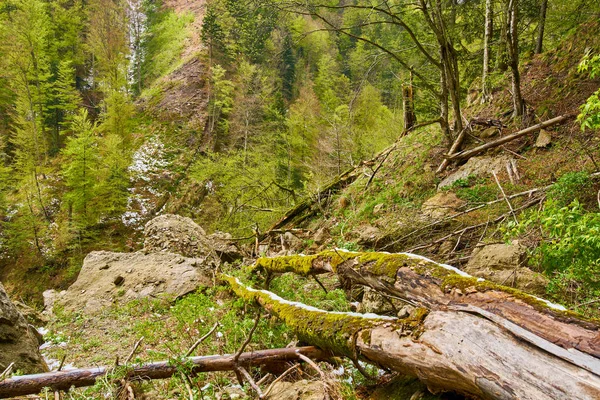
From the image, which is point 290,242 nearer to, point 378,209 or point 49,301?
point 378,209

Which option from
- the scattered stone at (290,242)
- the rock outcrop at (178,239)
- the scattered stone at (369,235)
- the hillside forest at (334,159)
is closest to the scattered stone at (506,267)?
the hillside forest at (334,159)

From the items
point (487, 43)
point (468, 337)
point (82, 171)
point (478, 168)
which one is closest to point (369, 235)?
point (478, 168)

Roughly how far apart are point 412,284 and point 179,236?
367 inches

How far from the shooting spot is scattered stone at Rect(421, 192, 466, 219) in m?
6.14

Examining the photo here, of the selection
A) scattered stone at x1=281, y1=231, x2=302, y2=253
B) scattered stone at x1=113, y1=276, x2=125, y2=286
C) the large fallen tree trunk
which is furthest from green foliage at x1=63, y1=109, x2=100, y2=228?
the large fallen tree trunk

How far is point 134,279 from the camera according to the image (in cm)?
846

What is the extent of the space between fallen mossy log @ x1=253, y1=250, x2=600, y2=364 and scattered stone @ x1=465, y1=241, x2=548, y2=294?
163cm

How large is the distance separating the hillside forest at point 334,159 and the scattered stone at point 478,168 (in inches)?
1.4

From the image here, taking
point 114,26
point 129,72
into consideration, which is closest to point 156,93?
point 129,72

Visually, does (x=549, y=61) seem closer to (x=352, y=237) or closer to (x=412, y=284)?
(x=352, y=237)

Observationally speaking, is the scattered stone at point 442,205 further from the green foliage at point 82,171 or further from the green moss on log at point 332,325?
the green foliage at point 82,171

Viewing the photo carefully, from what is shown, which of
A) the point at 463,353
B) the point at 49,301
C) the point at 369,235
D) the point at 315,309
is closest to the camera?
the point at 463,353

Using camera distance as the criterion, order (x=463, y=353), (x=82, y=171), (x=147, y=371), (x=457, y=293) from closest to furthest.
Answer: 1. (x=463, y=353)
2. (x=457, y=293)
3. (x=147, y=371)
4. (x=82, y=171)

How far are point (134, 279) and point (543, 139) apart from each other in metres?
9.45
